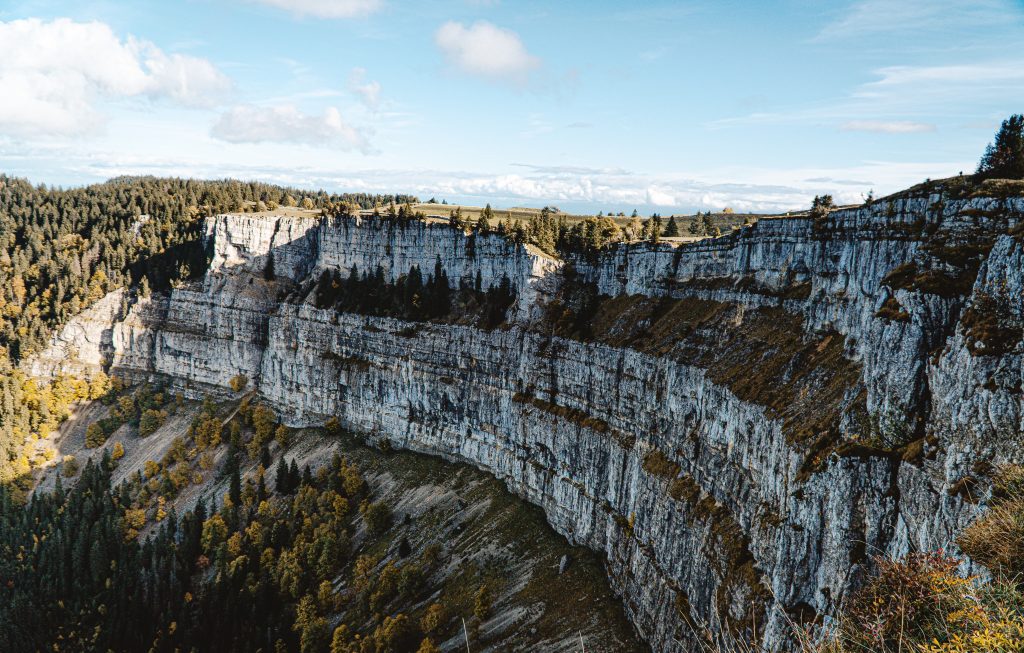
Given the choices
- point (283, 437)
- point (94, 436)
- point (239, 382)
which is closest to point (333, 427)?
point (283, 437)

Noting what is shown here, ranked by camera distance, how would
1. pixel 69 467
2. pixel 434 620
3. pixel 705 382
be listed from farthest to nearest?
1. pixel 69 467
2. pixel 434 620
3. pixel 705 382

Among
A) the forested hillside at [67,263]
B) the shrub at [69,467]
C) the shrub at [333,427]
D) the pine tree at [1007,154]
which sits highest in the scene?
the pine tree at [1007,154]

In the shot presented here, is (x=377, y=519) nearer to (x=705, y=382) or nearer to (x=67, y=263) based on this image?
(x=705, y=382)

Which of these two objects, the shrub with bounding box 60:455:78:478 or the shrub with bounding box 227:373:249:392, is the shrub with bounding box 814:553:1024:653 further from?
the shrub with bounding box 60:455:78:478

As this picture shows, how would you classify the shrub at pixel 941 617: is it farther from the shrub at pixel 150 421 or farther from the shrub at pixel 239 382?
the shrub at pixel 150 421

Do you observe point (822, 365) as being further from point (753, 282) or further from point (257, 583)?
point (257, 583)

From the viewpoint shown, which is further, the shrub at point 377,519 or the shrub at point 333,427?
the shrub at point 333,427

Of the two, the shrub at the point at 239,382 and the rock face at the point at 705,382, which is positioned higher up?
the rock face at the point at 705,382

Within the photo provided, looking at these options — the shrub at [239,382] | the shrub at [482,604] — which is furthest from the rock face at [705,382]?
the shrub at [482,604]

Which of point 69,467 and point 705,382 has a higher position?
point 705,382
